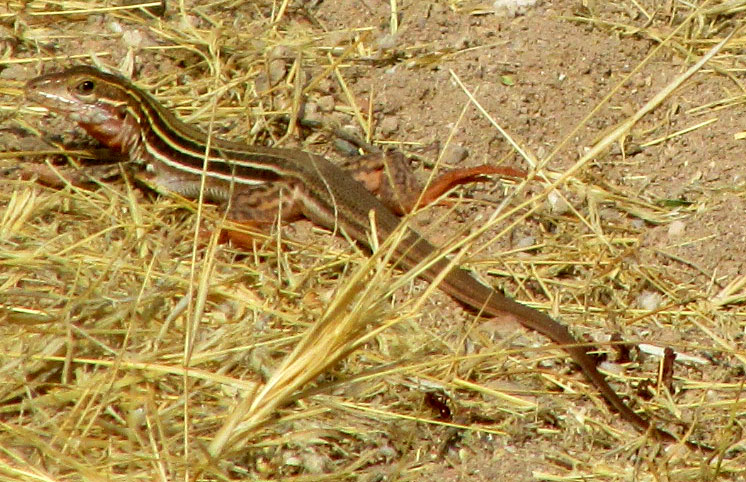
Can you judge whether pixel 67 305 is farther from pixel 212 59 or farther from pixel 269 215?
pixel 212 59

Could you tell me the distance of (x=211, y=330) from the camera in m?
4.10

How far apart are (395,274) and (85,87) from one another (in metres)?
1.54

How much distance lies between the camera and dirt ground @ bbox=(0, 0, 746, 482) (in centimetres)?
366

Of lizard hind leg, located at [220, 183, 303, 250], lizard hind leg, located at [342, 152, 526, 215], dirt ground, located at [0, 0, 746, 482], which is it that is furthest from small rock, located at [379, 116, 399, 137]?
lizard hind leg, located at [220, 183, 303, 250]

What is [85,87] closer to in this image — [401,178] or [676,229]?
[401,178]

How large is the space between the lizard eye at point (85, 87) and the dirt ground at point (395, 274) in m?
0.30


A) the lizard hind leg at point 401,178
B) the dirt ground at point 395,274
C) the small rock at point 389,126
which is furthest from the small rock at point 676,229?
the small rock at point 389,126

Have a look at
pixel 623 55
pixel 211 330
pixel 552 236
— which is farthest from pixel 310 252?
pixel 623 55

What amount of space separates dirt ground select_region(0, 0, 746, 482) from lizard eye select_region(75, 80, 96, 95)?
298mm

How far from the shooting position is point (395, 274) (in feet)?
14.5

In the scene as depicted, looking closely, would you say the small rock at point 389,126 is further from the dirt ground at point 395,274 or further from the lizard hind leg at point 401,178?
the lizard hind leg at point 401,178

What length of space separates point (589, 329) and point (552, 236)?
54 cm

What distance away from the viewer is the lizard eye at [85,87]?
→ 4.92m

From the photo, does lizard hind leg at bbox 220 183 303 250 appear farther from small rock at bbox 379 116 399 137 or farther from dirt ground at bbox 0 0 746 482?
small rock at bbox 379 116 399 137
